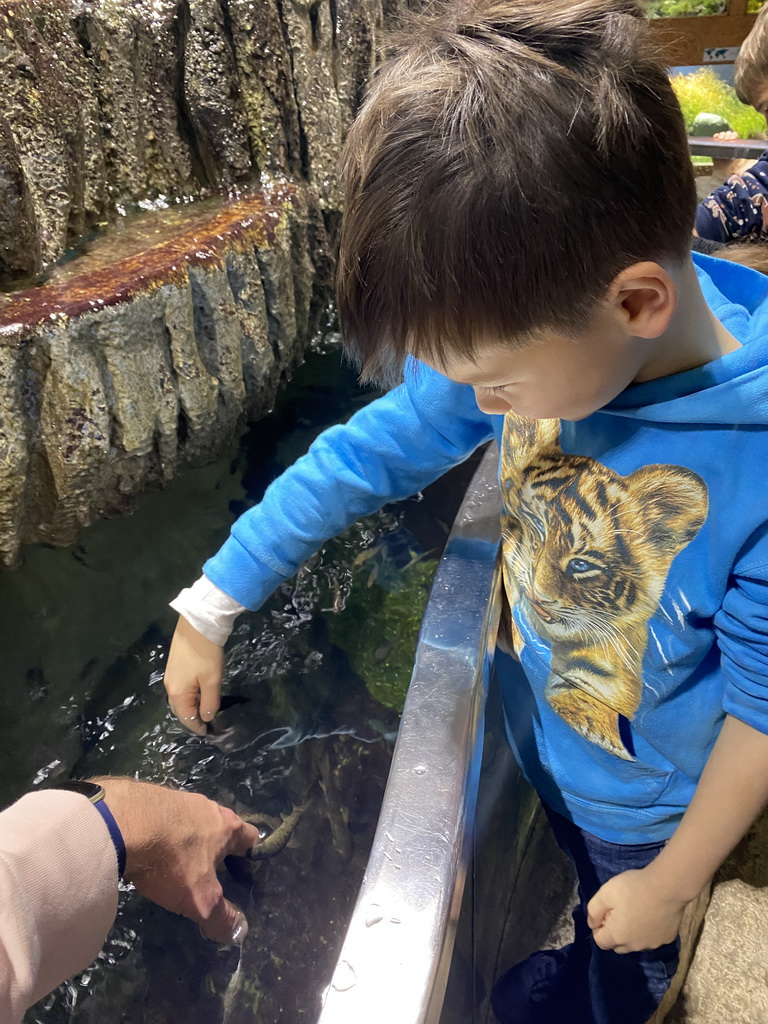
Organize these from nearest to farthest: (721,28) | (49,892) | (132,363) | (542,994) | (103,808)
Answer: (49,892), (103,808), (542,994), (132,363), (721,28)

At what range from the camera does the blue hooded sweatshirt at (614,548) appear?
0.76 m

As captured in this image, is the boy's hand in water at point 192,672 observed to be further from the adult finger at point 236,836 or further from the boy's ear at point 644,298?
the boy's ear at point 644,298

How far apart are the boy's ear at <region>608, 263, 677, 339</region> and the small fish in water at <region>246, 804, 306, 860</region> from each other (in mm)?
1025

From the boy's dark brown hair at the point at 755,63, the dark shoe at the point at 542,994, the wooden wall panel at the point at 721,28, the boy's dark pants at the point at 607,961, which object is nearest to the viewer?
the boy's dark pants at the point at 607,961

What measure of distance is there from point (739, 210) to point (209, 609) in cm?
188

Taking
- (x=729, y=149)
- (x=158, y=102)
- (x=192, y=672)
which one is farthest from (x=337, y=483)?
(x=729, y=149)

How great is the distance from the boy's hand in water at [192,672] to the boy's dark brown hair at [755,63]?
6.82 feet

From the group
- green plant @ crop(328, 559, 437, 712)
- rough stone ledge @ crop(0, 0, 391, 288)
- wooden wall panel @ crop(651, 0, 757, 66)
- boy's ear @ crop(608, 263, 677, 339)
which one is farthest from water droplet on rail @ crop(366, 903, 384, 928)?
wooden wall panel @ crop(651, 0, 757, 66)

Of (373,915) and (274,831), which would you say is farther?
(274,831)

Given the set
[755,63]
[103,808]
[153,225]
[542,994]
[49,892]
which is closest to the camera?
[49,892]

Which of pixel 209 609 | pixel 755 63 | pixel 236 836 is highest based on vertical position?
pixel 755 63

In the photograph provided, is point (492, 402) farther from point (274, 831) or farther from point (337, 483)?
point (274, 831)

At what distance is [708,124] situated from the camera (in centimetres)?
316

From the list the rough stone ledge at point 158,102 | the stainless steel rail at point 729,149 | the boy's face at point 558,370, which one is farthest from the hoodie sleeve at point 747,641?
the stainless steel rail at point 729,149
